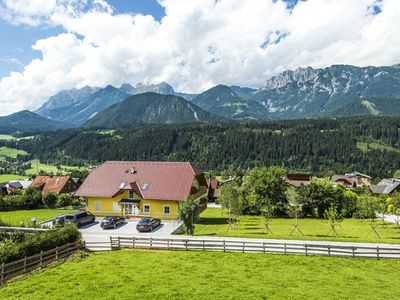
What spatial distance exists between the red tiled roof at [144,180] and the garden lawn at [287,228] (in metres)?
6.74

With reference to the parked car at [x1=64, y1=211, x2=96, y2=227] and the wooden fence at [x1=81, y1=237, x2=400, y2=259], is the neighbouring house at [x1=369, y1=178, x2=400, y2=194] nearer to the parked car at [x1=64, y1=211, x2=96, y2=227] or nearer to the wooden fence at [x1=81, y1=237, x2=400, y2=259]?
the wooden fence at [x1=81, y1=237, x2=400, y2=259]

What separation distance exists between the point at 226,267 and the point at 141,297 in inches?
361

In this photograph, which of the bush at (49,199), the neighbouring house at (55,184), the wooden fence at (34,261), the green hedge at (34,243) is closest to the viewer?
the wooden fence at (34,261)

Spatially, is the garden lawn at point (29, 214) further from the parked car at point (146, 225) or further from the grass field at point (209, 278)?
the grass field at point (209, 278)

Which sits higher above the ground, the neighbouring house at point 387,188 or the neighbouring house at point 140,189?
the neighbouring house at point 140,189

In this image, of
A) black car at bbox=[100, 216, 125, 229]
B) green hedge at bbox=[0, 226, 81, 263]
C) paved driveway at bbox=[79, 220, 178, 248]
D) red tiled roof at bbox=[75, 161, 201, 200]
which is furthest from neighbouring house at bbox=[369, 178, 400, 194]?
green hedge at bbox=[0, 226, 81, 263]

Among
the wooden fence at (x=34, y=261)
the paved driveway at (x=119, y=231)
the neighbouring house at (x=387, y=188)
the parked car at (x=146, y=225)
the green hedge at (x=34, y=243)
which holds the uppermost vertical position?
the green hedge at (x=34, y=243)

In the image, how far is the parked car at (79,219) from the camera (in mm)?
50312

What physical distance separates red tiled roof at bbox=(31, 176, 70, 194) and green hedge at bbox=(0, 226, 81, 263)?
248 ft

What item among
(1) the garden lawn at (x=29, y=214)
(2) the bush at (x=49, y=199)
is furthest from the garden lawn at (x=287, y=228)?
(2) the bush at (x=49, y=199)

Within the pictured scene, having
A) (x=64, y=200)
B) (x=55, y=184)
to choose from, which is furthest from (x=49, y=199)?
(x=55, y=184)

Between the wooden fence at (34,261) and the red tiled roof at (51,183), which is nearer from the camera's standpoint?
the wooden fence at (34,261)

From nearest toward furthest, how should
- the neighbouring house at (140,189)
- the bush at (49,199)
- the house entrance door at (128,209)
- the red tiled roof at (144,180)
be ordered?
the neighbouring house at (140,189) → the red tiled roof at (144,180) → the house entrance door at (128,209) → the bush at (49,199)

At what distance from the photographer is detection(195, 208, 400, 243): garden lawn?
46.5 m
